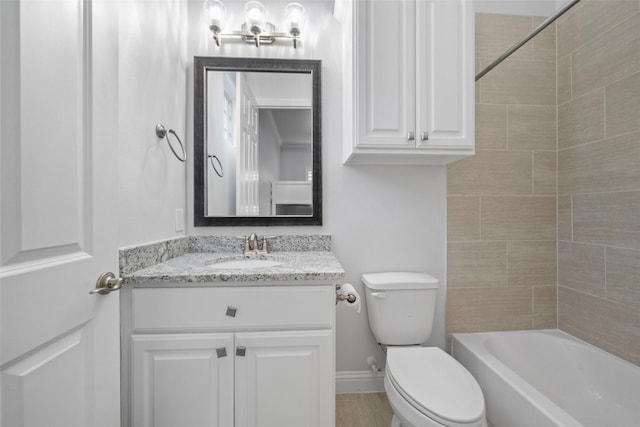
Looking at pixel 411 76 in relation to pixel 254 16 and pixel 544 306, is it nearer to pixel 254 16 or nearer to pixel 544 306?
pixel 254 16

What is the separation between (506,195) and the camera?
173 centimetres

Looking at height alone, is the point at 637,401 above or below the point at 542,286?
below

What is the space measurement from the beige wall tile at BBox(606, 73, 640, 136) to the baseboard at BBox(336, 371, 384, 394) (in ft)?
5.86

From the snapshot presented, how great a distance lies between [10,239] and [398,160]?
1.54 metres

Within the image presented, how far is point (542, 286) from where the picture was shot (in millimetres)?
1753

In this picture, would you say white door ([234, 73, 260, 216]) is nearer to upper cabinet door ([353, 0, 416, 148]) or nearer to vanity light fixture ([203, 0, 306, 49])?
vanity light fixture ([203, 0, 306, 49])

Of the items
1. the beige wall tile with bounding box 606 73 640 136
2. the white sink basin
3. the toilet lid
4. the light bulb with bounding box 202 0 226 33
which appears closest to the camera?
the toilet lid

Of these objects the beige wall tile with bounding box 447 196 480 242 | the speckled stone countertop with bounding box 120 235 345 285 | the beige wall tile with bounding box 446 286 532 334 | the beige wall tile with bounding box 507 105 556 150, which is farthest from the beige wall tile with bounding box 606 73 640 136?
the speckled stone countertop with bounding box 120 235 345 285

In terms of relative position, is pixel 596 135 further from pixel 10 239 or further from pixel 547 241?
pixel 10 239

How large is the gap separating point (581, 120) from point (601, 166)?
0.30m

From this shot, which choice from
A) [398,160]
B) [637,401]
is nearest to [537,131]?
[398,160]

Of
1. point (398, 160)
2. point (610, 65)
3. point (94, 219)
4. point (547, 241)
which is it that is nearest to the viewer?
point (94, 219)

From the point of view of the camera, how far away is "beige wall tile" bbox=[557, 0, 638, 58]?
1.39 metres

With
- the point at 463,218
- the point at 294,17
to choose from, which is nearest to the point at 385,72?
the point at 294,17
